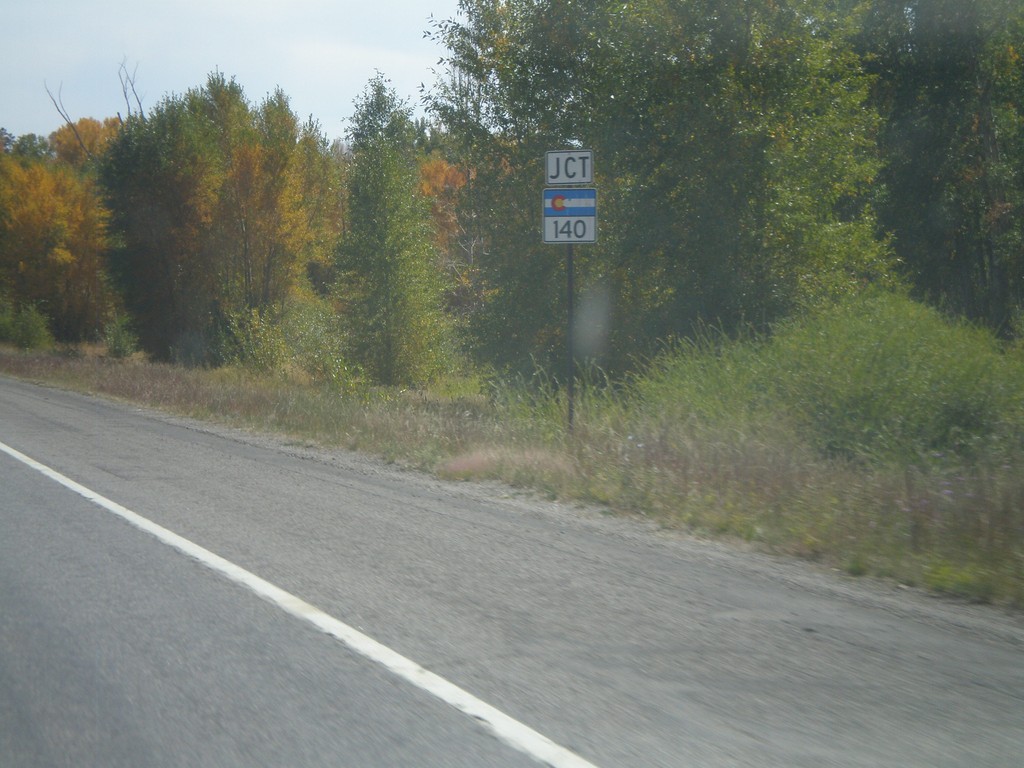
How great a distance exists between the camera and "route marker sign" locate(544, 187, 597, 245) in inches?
497

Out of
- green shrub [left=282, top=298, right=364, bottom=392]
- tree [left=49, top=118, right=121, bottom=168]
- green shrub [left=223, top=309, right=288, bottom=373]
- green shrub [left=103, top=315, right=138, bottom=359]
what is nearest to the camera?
green shrub [left=282, top=298, right=364, bottom=392]

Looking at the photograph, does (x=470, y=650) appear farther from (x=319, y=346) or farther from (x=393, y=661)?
(x=319, y=346)

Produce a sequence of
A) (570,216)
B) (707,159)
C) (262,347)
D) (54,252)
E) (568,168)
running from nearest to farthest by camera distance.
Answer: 1. (568,168)
2. (570,216)
3. (707,159)
4. (262,347)
5. (54,252)

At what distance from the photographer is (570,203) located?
41.6 feet

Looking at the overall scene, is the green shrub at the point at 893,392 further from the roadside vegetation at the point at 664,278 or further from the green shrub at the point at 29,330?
the green shrub at the point at 29,330

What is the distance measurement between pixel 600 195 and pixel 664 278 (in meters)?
2.52

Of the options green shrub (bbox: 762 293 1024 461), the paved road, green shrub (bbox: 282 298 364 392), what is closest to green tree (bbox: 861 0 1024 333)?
green shrub (bbox: 762 293 1024 461)

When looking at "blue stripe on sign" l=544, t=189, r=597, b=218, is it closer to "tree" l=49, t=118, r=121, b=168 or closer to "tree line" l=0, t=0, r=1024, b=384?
"tree line" l=0, t=0, r=1024, b=384

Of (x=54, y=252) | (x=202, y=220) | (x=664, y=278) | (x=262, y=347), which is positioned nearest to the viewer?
(x=664, y=278)

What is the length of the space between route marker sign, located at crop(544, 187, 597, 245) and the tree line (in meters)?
6.14

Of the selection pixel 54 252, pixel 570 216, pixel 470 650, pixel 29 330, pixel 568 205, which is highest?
pixel 54 252

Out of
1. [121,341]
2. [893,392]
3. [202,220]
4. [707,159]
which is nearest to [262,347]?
[202,220]

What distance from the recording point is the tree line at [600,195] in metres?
19.0

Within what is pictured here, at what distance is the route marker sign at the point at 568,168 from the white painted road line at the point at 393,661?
662 centimetres
